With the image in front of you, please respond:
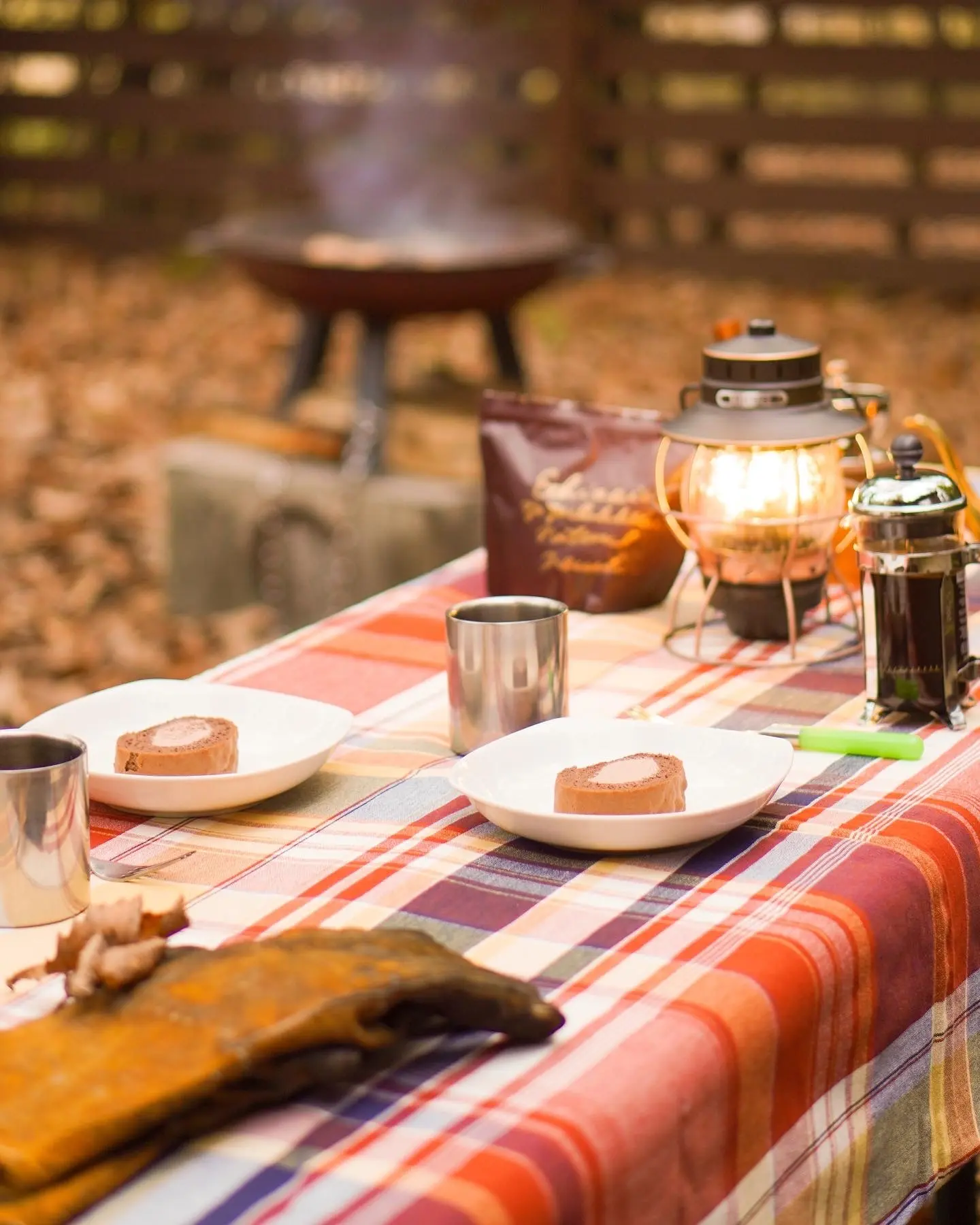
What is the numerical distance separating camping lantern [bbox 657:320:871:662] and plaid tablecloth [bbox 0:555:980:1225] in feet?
0.72

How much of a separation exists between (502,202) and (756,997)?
6944 mm

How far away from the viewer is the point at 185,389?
6.48 metres

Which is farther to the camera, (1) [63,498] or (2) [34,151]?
(2) [34,151]

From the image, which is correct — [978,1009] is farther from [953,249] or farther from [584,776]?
[953,249]

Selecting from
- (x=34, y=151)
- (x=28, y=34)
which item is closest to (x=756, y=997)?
(x=28, y=34)

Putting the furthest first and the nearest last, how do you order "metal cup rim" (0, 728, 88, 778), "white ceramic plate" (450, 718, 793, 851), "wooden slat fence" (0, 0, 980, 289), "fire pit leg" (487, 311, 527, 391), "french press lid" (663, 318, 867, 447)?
"wooden slat fence" (0, 0, 980, 289) → "fire pit leg" (487, 311, 527, 391) → "french press lid" (663, 318, 867, 447) → "white ceramic plate" (450, 718, 793, 851) → "metal cup rim" (0, 728, 88, 778)

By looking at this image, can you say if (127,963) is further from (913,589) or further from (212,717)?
(913,589)

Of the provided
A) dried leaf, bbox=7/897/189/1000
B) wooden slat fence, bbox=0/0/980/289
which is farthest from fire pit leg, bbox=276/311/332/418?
dried leaf, bbox=7/897/189/1000

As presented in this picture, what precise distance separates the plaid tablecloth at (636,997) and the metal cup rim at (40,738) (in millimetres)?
129

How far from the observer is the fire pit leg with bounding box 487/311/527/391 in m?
4.79

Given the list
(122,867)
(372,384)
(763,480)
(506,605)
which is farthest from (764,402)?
(372,384)

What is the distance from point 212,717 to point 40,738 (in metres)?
0.28

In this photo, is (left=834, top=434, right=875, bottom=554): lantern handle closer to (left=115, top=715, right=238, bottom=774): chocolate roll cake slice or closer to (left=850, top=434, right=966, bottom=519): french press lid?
(left=850, top=434, right=966, bottom=519): french press lid

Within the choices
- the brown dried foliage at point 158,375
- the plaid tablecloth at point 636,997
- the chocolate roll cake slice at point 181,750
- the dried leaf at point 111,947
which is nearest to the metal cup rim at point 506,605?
the plaid tablecloth at point 636,997
